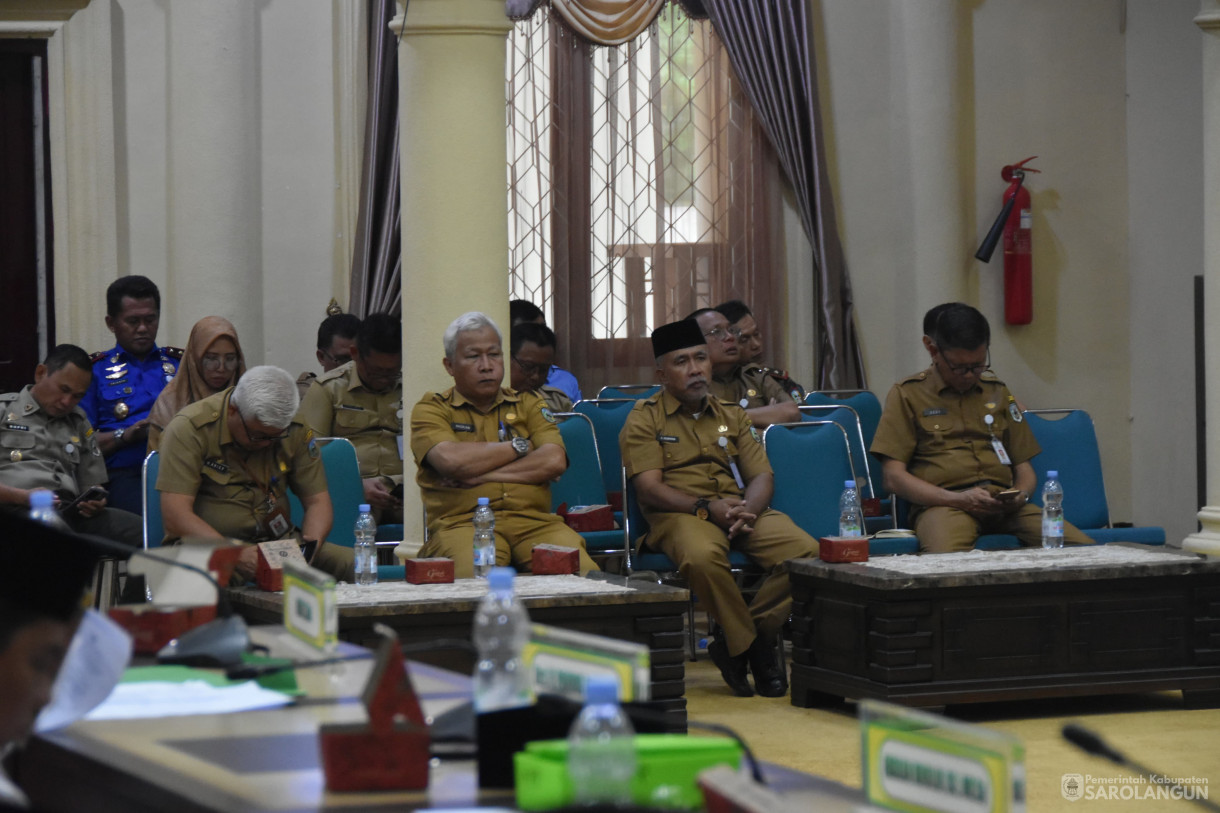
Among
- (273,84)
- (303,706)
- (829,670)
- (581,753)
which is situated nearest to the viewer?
(581,753)

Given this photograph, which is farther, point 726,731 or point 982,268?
point 982,268

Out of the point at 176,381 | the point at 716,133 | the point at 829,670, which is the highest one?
the point at 716,133

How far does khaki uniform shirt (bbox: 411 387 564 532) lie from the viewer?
528 centimetres

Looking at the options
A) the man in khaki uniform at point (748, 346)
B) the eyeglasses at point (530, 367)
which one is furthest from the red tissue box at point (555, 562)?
the man in khaki uniform at point (748, 346)

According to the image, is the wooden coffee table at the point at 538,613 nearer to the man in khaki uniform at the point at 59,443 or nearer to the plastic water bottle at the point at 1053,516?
the man in khaki uniform at the point at 59,443

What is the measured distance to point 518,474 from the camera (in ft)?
17.3

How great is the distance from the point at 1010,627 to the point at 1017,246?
3.73 meters

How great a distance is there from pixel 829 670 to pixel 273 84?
14.4 ft

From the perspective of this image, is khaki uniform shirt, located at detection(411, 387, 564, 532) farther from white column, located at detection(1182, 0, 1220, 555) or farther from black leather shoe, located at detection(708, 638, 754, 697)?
white column, located at detection(1182, 0, 1220, 555)

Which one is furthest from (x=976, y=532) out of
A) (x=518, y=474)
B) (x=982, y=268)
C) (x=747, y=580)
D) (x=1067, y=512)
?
(x=982, y=268)

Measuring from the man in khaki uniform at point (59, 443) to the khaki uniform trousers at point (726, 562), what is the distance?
6.51ft

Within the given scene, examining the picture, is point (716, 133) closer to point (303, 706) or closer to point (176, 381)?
point (176, 381)

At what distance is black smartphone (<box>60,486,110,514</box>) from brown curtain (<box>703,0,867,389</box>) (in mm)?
3918

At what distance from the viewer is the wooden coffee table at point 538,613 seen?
423cm
